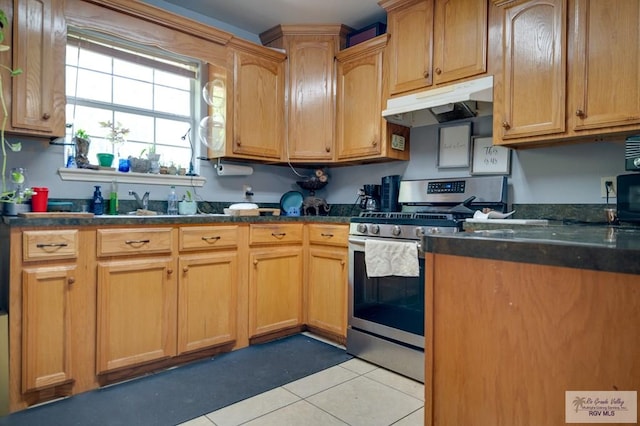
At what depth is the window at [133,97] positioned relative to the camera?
2564 millimetres

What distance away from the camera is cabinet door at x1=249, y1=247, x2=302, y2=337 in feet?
8.93

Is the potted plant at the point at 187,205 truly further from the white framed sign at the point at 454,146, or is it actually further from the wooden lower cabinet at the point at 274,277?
the white framed sign at the point at 454,146

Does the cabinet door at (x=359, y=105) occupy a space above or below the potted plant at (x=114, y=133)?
above

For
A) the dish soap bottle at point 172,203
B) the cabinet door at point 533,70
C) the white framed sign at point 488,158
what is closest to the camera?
the cabinet door at point 533,70

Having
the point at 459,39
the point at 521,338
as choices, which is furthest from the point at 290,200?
the point at 521,338

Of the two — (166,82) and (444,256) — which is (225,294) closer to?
→ (166,82)

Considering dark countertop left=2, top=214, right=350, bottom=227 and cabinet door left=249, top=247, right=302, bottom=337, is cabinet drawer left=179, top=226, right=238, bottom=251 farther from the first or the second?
cabinet door left=249, top=247, right=302, bottom=337

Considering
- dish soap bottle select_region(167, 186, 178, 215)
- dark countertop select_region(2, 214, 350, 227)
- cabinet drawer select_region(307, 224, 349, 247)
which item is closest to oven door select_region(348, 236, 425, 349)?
cabinet drawer select_region(307, 224, 349, 247)

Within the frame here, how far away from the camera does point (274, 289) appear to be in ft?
9.30

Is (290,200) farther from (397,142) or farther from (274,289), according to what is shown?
(397,142)

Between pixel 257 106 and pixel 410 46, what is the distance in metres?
1.25

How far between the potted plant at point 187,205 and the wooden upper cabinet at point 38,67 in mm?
879

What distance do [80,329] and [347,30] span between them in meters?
2.86

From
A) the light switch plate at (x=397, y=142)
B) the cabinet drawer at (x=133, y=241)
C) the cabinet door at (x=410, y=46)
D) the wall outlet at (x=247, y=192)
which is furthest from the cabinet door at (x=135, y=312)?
the cabinet door at (x=410, y=46)
